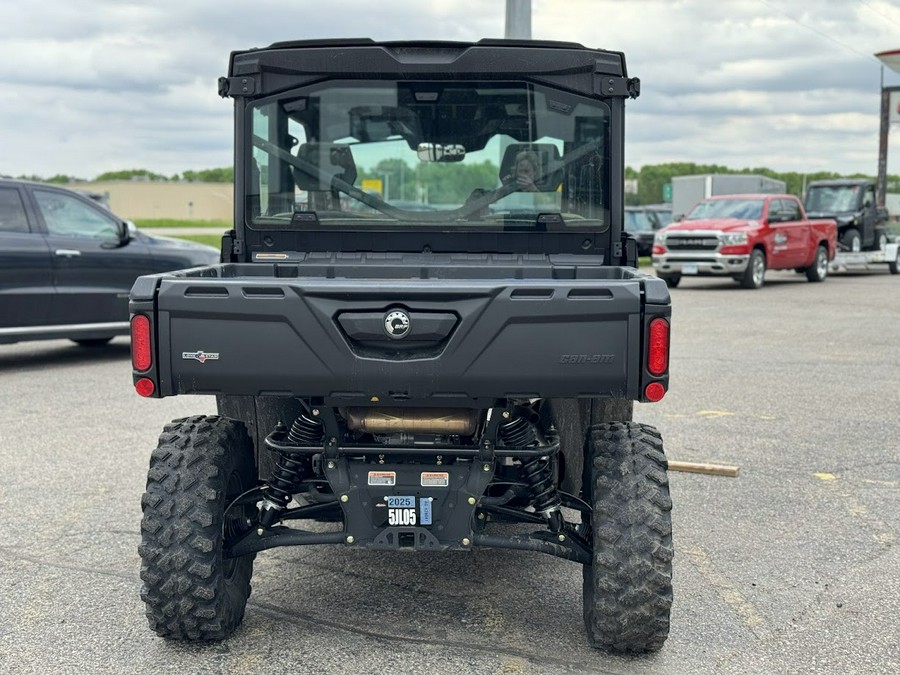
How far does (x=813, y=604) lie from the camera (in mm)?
4602

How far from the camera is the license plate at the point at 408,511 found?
396 cm

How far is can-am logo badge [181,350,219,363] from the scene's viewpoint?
3.75 meters

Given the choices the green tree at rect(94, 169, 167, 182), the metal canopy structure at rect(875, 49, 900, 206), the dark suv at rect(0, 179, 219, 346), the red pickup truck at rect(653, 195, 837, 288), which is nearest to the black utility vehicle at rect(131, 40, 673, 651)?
the dark suv at rect(0, 179, 219, 346)

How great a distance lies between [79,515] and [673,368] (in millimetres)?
6856

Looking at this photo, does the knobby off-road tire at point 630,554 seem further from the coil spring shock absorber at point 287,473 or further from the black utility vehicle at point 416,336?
the coil spring shock absorber at point 287,473

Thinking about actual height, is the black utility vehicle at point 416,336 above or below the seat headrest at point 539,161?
below

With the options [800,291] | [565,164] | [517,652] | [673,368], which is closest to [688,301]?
[800,291]

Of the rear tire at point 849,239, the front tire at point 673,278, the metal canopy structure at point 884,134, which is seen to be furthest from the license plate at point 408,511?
the metal canopy structure at point 884,134

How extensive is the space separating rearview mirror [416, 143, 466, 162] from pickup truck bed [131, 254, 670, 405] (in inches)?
65.5

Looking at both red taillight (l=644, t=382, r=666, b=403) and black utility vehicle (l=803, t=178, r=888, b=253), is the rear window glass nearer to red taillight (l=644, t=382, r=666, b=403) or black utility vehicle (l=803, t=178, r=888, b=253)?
red taillight (l=644, t=382, r=666, b=403)

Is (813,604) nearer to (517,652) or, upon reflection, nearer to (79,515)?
(517,652)

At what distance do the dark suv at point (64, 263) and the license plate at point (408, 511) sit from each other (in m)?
7.70

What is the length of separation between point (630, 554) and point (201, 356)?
1.64 m

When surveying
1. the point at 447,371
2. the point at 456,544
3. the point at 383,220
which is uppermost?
the point at 383,220
